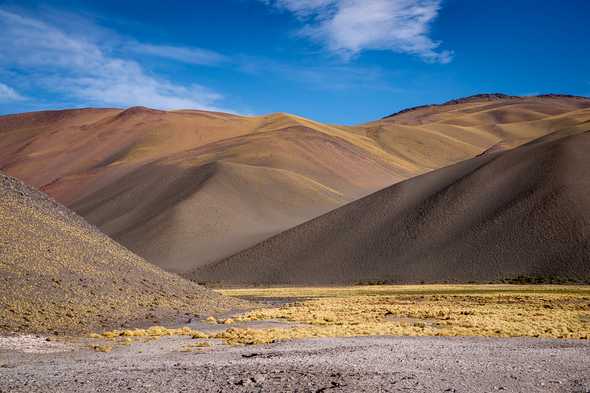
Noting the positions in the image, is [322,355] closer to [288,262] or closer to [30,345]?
[30,345]

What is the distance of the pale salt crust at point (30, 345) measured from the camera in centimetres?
2177

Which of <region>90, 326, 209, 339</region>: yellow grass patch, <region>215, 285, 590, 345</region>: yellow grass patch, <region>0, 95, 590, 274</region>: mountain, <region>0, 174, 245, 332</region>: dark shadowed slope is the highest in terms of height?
<region>0, 95, 590, 274</region>: mountain

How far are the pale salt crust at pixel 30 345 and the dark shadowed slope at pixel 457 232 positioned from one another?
52.3m

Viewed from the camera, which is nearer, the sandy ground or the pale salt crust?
the sandy ground

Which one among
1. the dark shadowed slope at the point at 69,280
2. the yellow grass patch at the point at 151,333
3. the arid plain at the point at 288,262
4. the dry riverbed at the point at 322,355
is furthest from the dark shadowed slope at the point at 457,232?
the yellow grass patch at the point at 151,333

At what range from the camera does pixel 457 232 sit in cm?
7875

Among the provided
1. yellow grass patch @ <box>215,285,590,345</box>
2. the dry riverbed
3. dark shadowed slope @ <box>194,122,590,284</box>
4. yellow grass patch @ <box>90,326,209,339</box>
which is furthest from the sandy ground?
dark shadowed slope @ <box>194,122,590,284</box>

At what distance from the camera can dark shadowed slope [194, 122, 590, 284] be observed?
7075cm

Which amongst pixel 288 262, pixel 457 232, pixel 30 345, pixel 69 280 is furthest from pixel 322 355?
pixel 288 262

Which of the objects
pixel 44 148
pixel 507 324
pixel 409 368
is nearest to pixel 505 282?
pixel 507 324

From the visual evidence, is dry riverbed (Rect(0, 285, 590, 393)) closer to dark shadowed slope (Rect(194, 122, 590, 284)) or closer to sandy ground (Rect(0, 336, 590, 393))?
sandy ground (Rect(0, 336, 590, 393))

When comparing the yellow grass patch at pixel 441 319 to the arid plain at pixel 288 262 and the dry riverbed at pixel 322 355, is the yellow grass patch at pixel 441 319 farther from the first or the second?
the arid plain at pixel 288 262

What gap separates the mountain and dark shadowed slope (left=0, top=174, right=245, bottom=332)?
51744 millimetres

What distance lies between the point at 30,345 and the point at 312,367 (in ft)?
36.8
